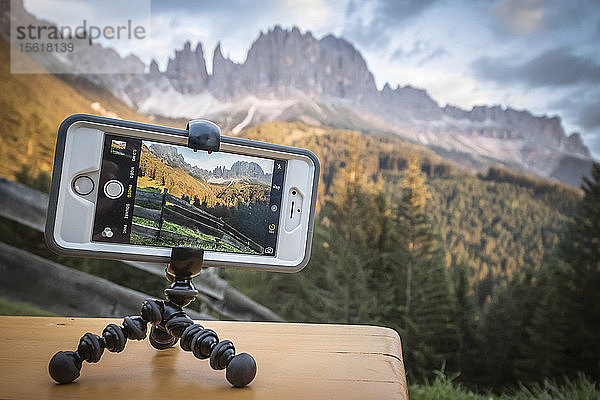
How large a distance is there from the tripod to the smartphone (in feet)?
0.11

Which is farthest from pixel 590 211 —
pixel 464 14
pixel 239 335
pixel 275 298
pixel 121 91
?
pixel 121 91

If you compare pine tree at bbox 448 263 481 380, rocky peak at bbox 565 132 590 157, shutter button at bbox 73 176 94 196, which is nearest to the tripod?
shutter button at bbox 73 176 94 196

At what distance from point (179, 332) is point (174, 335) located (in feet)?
0.04

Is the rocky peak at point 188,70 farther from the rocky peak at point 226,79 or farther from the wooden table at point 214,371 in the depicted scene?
the wooden table at point 214,371

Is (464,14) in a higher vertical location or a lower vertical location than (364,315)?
higher

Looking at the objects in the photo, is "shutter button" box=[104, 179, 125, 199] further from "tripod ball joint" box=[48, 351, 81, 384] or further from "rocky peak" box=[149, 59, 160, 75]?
"rocky peak" box=[149, 59, 160, 75]

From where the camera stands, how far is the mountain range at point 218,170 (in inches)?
22.4

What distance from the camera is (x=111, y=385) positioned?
1.60ft

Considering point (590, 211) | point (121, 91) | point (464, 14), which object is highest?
point (464, 14)

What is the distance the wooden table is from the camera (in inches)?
18.7

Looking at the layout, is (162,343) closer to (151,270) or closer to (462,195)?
(151,270)

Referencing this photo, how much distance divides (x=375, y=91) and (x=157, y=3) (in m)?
1.25

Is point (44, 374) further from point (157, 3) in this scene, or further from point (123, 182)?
point (157, 3)

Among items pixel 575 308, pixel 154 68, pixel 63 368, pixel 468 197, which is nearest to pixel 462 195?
pixel 468 197
